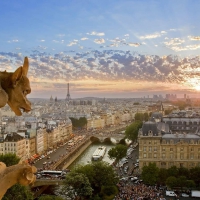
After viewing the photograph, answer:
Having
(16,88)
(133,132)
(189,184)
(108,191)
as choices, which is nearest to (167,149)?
(189,184)

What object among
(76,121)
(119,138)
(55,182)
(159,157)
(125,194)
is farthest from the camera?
(76,121)

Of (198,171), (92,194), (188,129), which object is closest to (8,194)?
(92,194)

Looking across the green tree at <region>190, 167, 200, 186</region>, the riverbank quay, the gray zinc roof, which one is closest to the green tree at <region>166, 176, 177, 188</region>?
the green tree at <region>190, 167, 200, 186</region>

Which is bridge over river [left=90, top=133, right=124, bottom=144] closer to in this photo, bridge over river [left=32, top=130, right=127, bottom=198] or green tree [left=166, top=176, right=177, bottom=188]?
bridge over river [left=32, top=130, right=127, bottom=198]

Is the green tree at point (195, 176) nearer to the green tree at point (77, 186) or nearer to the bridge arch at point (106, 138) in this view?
the green tree at point (77, 186)

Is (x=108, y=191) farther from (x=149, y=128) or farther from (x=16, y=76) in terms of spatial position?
(x=16, y=76)

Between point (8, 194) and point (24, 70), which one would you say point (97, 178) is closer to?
point (8, 194)
